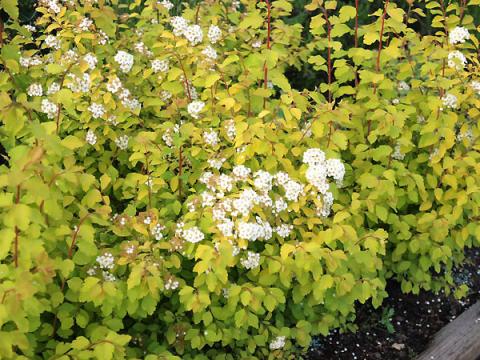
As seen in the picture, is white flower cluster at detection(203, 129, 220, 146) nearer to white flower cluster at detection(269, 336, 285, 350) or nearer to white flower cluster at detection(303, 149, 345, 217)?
white flower cluster at detection(303, 149, 345, 217)

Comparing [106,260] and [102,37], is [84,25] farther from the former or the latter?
[106,260]

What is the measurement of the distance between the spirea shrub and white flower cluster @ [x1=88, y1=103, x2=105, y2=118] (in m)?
0.02


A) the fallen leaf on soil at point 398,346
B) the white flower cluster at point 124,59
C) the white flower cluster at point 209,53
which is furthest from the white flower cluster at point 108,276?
the fallen leaf on soil at point 398,346

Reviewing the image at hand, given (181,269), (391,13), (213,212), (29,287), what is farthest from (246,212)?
(391,13)

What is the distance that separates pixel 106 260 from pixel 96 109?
637 mm

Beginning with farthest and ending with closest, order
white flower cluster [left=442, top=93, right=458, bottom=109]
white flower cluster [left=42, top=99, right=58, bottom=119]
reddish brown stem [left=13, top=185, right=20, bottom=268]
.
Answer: white flower cluster [left=442, top=93, right=458, bottom=109] < white flower cluster [left=42, top=99, right=58, bottom=119] < reddish brown stem [left=13, top=185, right=20, bottom=268]

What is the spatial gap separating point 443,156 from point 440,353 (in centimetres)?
96

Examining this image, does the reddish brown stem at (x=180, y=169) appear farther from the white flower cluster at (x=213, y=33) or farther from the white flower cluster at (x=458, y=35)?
the white flower cluster at (x=458, y=35)

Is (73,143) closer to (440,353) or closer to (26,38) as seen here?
(26,38)

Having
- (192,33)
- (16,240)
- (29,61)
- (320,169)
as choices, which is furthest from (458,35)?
(16,240)

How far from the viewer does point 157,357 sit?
83.0 inches

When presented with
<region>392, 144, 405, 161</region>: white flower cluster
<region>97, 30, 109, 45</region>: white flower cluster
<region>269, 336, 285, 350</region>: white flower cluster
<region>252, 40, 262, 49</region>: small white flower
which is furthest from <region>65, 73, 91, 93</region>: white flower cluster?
<region>392, 144, 405, 161</region>: white flower cluster

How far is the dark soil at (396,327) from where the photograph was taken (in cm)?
298

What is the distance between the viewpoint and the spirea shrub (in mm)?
2006
